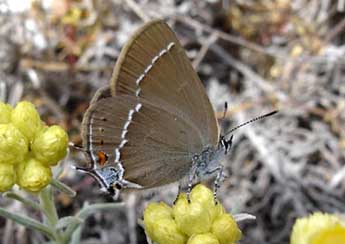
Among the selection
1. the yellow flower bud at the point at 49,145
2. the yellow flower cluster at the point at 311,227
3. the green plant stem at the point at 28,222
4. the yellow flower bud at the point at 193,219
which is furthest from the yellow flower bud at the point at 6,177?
the yellow flower cluster at the point at 311,227

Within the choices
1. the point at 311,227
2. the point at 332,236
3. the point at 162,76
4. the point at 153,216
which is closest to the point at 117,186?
the point at 153,216

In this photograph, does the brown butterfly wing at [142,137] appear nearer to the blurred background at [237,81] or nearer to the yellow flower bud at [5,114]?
the yellow flower bud at [5,114]

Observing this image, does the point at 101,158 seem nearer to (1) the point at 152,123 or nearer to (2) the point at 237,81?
(1) the point at 152,123

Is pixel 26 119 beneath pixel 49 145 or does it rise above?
above

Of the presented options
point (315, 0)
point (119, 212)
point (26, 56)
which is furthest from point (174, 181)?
point (315, 0)

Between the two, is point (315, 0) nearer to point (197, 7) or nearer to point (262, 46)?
point (262, 46)
